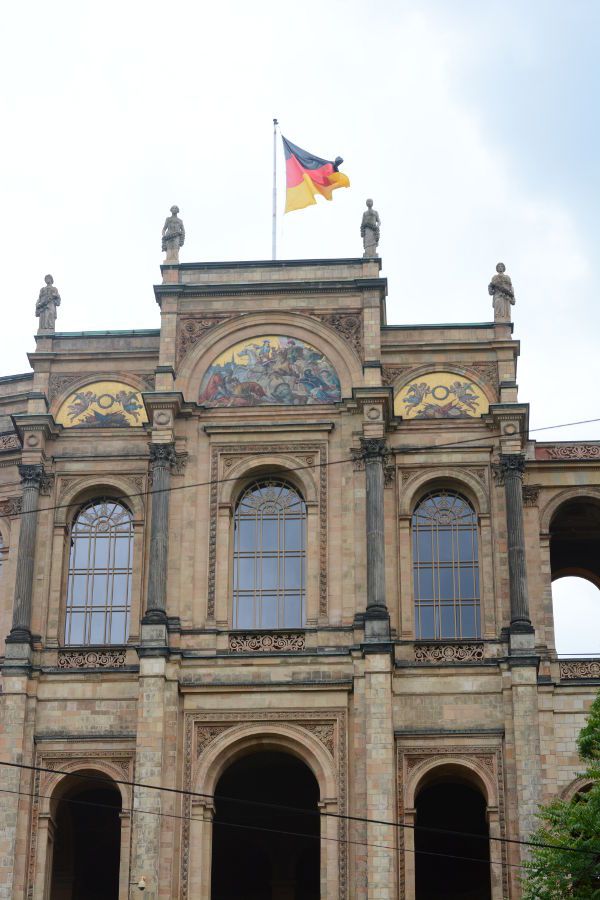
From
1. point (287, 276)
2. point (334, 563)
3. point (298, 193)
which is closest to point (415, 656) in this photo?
point (334, 563)

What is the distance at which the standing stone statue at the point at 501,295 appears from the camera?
Answer: 51250mm

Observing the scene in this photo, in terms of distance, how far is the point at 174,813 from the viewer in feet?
147

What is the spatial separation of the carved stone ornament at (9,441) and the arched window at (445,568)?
12453mm

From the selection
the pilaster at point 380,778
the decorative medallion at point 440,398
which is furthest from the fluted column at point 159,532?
the decorative medallion at point 440,398

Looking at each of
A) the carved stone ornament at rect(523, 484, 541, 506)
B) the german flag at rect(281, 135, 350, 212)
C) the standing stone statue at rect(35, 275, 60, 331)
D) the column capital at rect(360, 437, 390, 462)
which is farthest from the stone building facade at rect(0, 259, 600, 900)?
the german flag at rect(281, 135, 350, 212)

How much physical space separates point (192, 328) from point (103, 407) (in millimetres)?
3610

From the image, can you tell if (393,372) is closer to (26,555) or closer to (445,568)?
(445,568)

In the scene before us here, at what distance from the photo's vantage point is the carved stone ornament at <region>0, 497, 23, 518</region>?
50.3 meters

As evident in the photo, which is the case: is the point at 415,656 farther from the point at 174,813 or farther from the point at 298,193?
the point at 298,193

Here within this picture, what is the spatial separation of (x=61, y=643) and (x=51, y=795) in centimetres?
441

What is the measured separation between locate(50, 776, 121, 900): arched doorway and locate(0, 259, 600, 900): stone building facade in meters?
0.09

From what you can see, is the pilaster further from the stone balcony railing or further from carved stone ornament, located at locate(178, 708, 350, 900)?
the stone balcony railing

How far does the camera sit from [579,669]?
157 feet

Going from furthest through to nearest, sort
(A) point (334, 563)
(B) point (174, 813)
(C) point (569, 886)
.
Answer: (A) point (334, 563) → (B) point (174, 813) → (C) point (569, 886)
